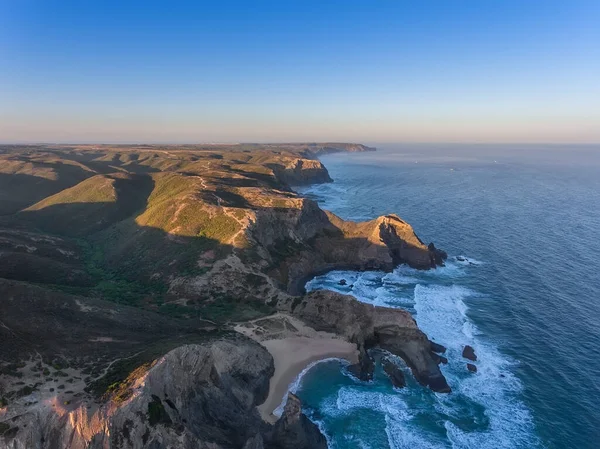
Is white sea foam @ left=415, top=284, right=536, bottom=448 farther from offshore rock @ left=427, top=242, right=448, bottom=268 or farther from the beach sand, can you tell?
offshore rock @ left=427, top=242, right=448, bottom=268

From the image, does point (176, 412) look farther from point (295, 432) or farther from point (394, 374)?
point (394, 374)

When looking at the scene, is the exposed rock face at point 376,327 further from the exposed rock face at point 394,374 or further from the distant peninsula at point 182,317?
the exposed rock face at point 394,374

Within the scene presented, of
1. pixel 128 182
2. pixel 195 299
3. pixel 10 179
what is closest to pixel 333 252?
pixel 195 299

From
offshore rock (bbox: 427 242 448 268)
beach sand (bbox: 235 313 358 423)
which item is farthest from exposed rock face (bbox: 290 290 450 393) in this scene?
offshore rock (bbox: 427 242 448 268)

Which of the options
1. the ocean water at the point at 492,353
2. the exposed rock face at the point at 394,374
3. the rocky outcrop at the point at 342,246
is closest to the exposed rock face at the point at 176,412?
the ocean water at the point at 492,353

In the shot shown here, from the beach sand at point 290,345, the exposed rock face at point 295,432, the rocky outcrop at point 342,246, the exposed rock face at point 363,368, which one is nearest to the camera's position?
the exposed rock face at point 295,432

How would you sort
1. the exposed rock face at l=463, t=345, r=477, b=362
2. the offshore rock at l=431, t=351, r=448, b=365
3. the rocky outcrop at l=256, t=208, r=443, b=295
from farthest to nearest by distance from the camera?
the rocky outcrop at l=256, t=208, r=443, b=295 < the exposed rock face at l=463, t=345, r=477, b=362 < the offshore rock at l=431, t=351, r=448, b=365
